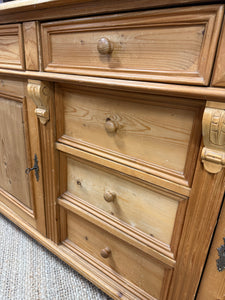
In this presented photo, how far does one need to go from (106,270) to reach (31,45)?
0.80m

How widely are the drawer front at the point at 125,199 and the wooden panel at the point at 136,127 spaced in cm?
8

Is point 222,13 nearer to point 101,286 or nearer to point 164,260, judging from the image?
point 164,260

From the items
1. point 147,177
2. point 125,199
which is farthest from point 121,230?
point 147,177

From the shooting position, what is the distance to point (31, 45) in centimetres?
61

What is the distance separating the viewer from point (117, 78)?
48 cm

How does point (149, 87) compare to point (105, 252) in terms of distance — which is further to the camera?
point (105, 252)

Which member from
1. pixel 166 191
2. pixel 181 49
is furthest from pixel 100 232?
pixel 181 49

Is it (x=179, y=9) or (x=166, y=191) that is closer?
(x=179, y=9)

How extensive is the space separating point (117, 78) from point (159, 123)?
0.48 feet

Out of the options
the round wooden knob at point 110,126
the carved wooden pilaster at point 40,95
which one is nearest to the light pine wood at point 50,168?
the carved wooden pilaster at point 40,95

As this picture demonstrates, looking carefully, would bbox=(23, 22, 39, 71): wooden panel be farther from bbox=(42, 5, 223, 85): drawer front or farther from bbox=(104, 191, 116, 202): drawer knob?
bbox=(104, 191, 116, 202): drawer knob

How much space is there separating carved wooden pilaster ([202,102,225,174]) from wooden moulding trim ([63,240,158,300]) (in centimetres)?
51

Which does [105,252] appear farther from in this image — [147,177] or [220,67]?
[220,67]

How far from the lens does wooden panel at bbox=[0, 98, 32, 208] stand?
0.80m
